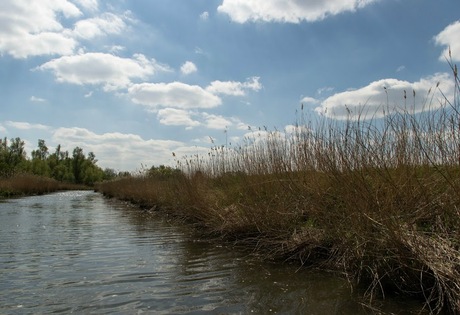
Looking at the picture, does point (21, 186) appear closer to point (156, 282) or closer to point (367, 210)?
point (156, 282)

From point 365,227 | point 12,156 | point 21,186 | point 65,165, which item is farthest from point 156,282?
point 65,165

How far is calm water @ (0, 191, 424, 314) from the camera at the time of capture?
397 centimetres

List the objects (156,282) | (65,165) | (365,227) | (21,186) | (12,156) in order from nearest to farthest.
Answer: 1. (365,227)
2. (156,282)
3. (21,186)
4. (12,156)
5. (65,165)

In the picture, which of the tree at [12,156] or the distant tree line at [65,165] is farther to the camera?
the distant tree line at [65,165]

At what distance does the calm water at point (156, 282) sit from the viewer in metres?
3.97

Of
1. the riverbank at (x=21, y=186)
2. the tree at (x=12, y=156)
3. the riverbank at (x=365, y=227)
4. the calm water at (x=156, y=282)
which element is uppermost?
the tree at (x=12, y=156)

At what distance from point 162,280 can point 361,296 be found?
99.6 inches

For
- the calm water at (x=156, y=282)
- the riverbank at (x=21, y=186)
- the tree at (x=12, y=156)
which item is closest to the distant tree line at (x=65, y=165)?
the tree at (x=12, y=156)

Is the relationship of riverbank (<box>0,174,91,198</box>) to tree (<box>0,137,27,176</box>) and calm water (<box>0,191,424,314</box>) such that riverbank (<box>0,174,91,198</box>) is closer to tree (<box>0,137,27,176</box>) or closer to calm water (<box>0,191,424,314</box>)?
tree (<box>0,137,27,176</box>)

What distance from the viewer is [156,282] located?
4984 millimetres

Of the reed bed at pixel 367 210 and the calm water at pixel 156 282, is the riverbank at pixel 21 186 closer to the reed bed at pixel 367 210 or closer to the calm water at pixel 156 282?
the calm water at pixel 156 282

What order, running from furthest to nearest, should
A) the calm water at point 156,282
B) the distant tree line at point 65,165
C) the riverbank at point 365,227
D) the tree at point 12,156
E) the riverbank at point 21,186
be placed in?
the distant tree line at point 65,165
the tree at point 12,156
the riverbank at point 21,186
the calm water at point 156,282
the riverbank at point 365,227

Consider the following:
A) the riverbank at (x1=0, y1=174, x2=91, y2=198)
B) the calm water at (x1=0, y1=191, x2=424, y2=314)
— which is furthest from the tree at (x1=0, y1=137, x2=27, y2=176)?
the calm water at (x1=0, y1=191, x2=424, y2=314)

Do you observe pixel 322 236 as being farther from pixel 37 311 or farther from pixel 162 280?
pixel 37 311
